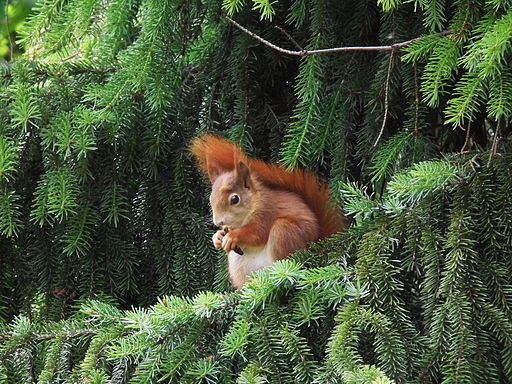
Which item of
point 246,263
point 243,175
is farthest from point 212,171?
point 246,263

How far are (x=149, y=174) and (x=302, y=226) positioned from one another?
35 cm

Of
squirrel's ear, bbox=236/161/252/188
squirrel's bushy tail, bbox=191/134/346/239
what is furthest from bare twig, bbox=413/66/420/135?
squirrel's ear, bbox=236/161/252/188

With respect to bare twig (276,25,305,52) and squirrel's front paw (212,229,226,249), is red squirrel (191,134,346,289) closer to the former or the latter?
squirrel's front paw (212,229,226,249)

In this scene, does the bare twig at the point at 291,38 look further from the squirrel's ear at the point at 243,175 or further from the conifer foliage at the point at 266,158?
the squirrel's ear at the point at 243,175

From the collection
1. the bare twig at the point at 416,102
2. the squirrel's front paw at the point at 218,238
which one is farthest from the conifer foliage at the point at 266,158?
the squirrel's front paw at the point at 218,238

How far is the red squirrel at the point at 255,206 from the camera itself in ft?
5.32

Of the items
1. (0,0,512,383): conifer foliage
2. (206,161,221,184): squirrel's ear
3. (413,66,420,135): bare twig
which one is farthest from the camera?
(206,161,221,184): squirrel's ear

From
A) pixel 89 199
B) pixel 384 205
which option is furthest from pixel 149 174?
pixel 384 205

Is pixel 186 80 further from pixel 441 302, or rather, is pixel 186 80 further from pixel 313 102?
pixel 441 302

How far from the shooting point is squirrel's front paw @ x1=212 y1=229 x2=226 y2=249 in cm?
164

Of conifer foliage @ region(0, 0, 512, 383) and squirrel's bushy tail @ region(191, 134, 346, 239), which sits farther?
squirrel's bushy tail @ region(191, 134, 346, 239)

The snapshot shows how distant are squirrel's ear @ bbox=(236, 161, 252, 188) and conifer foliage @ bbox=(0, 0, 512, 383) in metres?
0.08

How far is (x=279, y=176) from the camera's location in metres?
1.70

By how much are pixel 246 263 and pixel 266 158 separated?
0.94 ft
